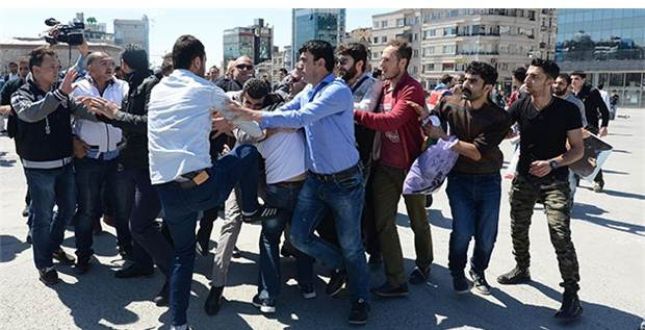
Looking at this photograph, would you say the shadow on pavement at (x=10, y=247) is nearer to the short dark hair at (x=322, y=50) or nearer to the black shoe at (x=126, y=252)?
the black shoe at (x=126, y=252)

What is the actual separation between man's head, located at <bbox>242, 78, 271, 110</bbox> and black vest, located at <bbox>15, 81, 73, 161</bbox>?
1.59 meters

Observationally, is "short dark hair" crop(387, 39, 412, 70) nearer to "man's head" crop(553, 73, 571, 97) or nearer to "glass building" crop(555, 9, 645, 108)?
"man's head" crop(553, 73, 571, 97)

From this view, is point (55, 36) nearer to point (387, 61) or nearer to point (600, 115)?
point (387, 61)

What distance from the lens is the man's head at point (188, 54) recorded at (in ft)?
11.0

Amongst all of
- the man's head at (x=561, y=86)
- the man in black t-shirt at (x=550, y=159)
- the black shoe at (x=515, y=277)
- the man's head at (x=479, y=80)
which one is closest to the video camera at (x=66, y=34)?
the man's head at (x=479, y=80)

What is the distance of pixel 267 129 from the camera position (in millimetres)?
3703

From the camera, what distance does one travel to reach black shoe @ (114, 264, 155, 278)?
451 centimetres

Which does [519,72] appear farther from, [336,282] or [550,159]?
[336,282]

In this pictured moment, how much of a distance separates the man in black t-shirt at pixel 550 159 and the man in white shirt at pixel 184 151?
7.20ft

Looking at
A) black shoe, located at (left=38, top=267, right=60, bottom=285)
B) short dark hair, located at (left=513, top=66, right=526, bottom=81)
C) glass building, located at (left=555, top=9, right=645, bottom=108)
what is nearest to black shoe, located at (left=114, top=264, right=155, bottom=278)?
black shoe, located at (left=38, top=267, right=60, bottom=285)

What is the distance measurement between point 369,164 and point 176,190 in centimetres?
167

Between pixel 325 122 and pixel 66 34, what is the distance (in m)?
2.95

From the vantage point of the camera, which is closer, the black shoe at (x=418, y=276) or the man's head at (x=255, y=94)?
the man's head at (x=255, y=94)

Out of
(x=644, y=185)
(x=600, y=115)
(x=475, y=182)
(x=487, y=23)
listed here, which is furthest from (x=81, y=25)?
(x=487, y=23)
